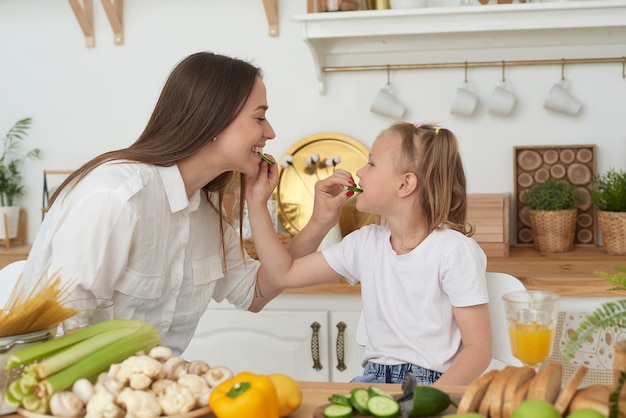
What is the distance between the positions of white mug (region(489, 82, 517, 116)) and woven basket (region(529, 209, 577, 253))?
1.13 ft

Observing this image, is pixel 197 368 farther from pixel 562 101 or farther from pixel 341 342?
pixel 562 101

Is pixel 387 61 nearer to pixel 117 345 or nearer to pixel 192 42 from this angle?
pixel 192 42

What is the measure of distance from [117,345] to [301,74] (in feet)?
6.16

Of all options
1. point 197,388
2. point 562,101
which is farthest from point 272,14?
point 197,388

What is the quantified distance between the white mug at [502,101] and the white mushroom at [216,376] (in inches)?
72.1

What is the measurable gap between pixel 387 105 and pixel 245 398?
1.86m

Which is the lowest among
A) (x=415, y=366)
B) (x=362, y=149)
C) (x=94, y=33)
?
(x=415, y=366)

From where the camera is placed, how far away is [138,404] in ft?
3.05

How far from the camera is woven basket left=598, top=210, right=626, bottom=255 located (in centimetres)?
246

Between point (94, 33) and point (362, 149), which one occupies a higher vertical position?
point (94, 33)

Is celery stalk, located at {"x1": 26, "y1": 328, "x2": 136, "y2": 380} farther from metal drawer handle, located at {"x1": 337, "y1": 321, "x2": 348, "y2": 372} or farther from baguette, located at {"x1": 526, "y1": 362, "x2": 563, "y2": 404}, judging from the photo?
metal drawer handle, located at {"x1": 337, "y1": 321, "x2": 348, "y2": 372}

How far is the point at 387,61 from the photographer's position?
2.74 metres

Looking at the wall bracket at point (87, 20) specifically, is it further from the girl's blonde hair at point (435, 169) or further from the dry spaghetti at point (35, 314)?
the dry spaghetti at point (35, 314)

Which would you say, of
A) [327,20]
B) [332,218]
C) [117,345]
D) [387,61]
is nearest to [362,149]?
[387,61]
